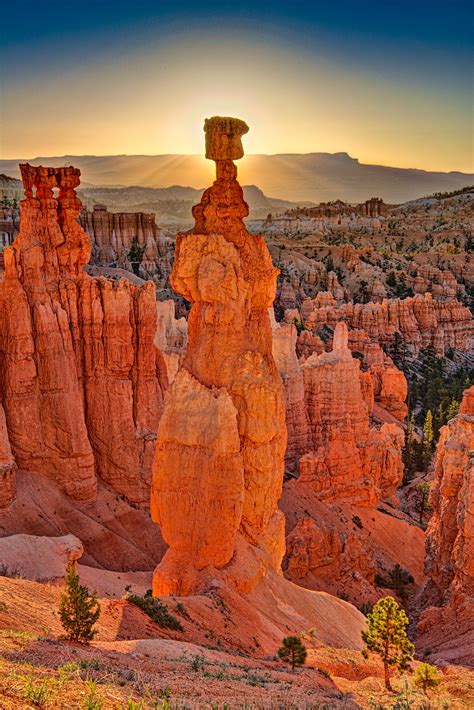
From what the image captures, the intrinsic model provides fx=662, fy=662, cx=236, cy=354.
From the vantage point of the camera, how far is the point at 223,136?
13789mm

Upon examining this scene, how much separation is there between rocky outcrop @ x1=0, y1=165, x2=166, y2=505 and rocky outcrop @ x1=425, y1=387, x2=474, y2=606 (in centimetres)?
955

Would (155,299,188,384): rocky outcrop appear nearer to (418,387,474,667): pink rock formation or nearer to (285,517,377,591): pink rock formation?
(285,517,377,591): pink rock formation

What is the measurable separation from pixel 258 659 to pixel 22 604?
4.17 m

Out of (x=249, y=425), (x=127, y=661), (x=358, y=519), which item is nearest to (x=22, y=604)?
(x=127, y=661)

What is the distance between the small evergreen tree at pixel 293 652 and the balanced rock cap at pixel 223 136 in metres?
9.38

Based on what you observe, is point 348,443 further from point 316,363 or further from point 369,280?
point 369,280

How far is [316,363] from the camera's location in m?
30.7

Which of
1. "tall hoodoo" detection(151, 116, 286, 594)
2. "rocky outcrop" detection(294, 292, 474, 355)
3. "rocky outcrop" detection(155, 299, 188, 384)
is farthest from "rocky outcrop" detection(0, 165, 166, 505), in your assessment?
"rocky outcrop" detection(294, 292, 474, 355)

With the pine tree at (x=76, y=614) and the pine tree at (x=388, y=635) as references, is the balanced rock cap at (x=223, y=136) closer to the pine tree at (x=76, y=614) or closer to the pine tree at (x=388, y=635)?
the pine tree at (x=76, y=614)

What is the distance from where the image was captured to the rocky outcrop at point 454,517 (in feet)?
62.3

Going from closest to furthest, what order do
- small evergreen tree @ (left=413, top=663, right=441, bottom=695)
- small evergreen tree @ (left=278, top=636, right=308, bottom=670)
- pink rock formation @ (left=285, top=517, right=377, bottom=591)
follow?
small evergreen tree @ (left=278, top=636, right=308, bottom=670), small evergreen tree @ (left=413, top=663, right=441, bottom=695), pink rock formation @ (left=285, top=517, right=377, bottom=591)

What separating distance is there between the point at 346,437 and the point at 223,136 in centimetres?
1758

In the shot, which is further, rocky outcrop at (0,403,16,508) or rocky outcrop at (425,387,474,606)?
rocky outcrop at (425,387,474,606)

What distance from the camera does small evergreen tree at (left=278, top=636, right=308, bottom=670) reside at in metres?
11.1
